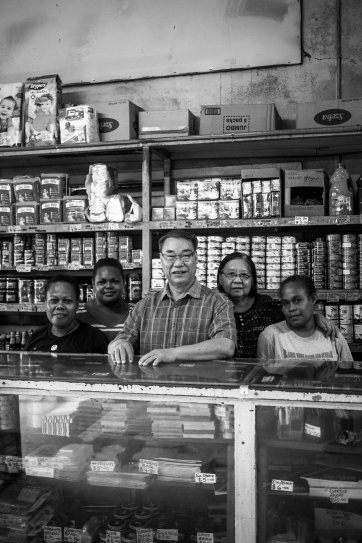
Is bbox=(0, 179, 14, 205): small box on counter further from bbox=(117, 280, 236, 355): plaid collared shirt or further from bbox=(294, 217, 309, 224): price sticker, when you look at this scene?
bbox=(117, 280, 236, 355): plaid collared shirt

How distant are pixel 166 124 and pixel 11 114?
1355mm

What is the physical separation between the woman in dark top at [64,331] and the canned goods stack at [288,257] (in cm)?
167

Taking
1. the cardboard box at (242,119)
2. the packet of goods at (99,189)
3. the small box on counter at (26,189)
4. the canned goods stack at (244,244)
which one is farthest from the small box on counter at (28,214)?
the canned goods stack at (244,244)

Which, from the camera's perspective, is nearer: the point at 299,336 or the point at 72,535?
the point at 72,535

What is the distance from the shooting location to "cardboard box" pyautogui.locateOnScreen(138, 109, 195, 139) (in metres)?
4.36

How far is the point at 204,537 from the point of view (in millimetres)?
1931

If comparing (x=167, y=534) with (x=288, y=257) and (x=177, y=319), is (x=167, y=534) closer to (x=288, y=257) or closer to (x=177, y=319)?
(x=177, y=319)

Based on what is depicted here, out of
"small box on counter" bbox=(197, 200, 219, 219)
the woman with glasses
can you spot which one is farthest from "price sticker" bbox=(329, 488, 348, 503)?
"small box on counter" bbox=(197, 200, 219, 219)

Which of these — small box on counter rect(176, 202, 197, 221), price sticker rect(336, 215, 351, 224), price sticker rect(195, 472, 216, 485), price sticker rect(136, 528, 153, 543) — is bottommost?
price sticker rect(136, 528, 153, 543)

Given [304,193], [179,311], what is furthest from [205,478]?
[304,193]

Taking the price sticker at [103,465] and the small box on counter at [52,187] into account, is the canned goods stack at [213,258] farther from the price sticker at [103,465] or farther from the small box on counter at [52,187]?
the price sticker at [103,465]

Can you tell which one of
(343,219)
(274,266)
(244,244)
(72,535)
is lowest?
(72,535)

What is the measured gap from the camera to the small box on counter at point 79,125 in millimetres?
4492

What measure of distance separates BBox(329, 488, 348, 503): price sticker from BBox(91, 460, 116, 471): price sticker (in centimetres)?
74
